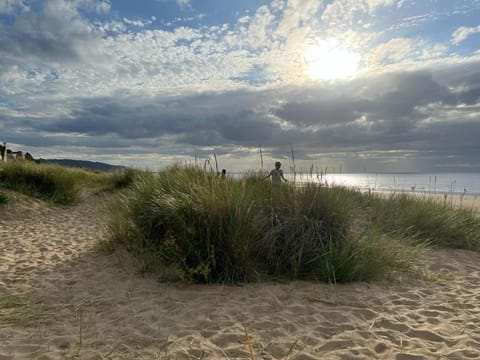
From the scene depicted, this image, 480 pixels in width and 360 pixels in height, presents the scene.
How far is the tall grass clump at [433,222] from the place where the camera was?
7.16 metres

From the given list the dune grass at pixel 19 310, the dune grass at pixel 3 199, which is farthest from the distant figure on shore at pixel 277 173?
the dune grass at pixel 3 199

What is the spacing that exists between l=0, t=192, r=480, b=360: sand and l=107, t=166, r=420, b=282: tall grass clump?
0.26 m

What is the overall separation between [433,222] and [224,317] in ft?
20.0

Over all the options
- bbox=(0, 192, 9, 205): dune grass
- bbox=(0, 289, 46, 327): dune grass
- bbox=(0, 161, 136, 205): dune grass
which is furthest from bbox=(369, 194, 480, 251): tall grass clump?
bbox=(0, 161, 136, 205): dune grass

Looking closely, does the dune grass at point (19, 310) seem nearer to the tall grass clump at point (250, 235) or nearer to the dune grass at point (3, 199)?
the tall grass clump at point (250, 235)

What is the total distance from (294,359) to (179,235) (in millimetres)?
2436

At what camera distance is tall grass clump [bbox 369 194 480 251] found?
282 inches

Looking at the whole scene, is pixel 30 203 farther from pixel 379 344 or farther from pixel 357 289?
pixel 379 344

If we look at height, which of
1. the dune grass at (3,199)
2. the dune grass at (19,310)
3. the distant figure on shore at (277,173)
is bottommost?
the dune grass at (19,310)

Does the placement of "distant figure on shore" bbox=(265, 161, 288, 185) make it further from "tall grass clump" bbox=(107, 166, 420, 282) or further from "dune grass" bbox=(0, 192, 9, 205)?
"dune grass" bbox=(0, 192, 9, 205)

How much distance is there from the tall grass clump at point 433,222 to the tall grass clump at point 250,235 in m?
2.30

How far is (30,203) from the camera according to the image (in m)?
10.5

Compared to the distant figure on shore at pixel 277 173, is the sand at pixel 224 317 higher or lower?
lower

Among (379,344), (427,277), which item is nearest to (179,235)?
(379,344)
